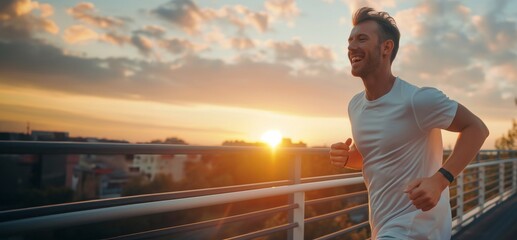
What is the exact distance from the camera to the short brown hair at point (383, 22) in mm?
2012

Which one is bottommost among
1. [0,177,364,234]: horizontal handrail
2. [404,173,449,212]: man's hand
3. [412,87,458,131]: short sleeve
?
[0,177,364,234]: horizontal handrail

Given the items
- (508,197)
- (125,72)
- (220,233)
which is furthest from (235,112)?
(220,233)

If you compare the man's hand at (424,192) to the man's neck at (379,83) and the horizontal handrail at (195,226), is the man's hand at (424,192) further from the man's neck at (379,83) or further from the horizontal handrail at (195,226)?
the horizontal handrail at (195,226)

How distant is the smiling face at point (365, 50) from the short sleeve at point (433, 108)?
0.23m

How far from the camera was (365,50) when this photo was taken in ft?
6.47

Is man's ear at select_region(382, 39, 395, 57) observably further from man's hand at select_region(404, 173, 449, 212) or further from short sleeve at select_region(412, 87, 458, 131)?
man's hand at select_region(404, 173, 449, 212)

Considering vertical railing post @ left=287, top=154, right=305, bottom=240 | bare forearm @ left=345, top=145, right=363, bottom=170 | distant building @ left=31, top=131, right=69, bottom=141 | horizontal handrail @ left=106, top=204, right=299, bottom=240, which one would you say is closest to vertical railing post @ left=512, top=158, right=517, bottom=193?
vertical railing post @ left=287, top=154, right=305, bottom=240

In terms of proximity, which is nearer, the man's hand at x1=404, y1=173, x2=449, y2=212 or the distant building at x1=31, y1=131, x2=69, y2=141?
the man's hand at x1=404, y1=173, x2=449, y2=212

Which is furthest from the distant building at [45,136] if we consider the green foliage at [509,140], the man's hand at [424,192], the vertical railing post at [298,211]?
the green foliage at [509,140]

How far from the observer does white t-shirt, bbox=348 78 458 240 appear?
6.15 ft

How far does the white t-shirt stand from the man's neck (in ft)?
0.12

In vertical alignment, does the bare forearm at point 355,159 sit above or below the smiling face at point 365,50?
below

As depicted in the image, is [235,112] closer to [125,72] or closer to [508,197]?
[125,72]

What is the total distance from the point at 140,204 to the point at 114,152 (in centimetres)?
26
